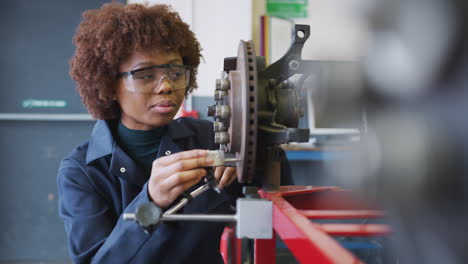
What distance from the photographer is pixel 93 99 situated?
1074mm

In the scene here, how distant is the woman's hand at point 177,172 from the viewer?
58 cm

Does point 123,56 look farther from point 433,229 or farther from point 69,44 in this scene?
point 69,44

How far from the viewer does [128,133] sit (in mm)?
1022

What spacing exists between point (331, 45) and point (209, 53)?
1973 mm

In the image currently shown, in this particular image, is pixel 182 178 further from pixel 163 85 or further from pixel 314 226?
pixel 163 85

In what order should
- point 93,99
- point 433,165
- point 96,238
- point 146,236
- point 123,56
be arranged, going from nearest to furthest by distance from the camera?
point 433,165 < point 146,236 < point 96,238 < point 123,56 < point 93,99

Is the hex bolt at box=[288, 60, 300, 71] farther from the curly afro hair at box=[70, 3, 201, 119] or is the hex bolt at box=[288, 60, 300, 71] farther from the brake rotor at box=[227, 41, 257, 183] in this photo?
the curly afro hair at box=[70, 3, 201, 119]

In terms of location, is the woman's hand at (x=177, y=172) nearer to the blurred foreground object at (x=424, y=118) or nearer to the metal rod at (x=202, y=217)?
the metal rod at (x=202, y=217)

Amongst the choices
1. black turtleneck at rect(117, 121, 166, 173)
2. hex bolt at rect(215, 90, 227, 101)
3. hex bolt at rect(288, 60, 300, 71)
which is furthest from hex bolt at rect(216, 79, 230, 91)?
black turtleneck at rect(117, 121, 166, 173)

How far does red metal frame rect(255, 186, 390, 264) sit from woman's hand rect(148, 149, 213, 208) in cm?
16

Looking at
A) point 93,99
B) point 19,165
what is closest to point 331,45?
point 93,99

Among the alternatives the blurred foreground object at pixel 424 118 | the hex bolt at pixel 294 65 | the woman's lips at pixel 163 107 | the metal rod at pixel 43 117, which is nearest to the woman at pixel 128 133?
the woman's lips at pixel 163 107

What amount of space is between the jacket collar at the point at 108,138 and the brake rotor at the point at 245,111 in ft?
1.52

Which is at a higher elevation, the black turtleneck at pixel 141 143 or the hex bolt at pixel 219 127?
the hex bolt at pixel 219 127
